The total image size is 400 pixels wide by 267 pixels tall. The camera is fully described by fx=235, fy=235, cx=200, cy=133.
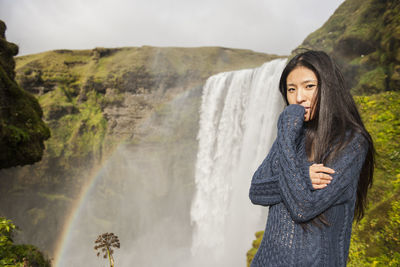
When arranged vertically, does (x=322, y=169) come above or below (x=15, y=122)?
below

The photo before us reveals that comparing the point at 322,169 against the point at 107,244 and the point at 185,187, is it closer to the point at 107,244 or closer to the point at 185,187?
the point at 107,244

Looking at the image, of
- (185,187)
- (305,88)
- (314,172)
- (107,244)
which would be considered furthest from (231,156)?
(314,172)

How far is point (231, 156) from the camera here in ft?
59.5

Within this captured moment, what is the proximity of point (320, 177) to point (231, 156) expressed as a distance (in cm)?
1716

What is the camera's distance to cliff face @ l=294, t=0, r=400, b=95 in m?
7.68

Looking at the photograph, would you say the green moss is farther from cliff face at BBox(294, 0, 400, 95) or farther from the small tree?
the small tree

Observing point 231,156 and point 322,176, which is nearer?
point 322,176

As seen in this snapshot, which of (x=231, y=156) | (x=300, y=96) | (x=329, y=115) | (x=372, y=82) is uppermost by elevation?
(x=372, y=82)

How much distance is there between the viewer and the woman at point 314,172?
1.13m

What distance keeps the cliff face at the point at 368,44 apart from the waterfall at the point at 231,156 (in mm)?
3349

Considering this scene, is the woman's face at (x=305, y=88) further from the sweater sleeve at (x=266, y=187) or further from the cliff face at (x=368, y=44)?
the cliff face at (x=368, y=44)

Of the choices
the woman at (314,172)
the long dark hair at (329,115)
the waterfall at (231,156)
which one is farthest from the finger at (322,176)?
the waterfall at (231,156)

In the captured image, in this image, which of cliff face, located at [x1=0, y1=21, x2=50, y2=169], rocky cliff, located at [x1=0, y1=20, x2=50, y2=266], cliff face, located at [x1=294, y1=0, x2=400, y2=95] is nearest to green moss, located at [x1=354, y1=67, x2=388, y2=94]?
cliff face, located at [x1=294, y1=0, x2=400, y2=95]

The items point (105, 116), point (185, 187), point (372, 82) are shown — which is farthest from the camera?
point (105, 116)
